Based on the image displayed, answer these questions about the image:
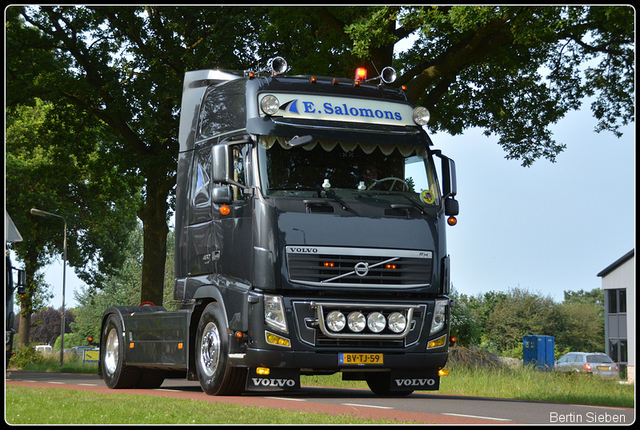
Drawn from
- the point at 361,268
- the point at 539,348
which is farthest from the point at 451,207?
the point at 539,348

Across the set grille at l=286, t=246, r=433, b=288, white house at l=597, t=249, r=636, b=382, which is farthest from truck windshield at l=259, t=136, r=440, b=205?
white house at l=597, t=249, r=636, b=382

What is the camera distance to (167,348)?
12.4 metres

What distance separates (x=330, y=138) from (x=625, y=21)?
10601 millimetres

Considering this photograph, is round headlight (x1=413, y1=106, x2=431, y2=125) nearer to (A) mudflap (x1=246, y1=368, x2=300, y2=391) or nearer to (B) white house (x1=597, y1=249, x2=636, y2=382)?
(A) mudflap (x1=246, y1=368, x2=300, y2=391)

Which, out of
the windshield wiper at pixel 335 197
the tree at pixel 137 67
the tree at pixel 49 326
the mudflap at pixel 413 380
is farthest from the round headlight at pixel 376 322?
the tree at pixel 49 326

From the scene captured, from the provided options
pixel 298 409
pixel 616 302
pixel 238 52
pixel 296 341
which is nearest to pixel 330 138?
pixel 296 341

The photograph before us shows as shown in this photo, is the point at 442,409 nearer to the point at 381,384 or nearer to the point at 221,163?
the point at 381,384

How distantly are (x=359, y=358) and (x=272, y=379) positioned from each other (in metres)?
1.08

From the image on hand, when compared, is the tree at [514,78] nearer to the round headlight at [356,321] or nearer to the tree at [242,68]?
the tree at [242,68]

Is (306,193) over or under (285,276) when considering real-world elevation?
over

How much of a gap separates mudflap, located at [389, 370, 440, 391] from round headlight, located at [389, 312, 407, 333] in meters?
0.67

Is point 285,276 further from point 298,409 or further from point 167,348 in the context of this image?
point 167,348

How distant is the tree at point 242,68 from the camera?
75.0ft

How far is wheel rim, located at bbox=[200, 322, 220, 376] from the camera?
11234mm
